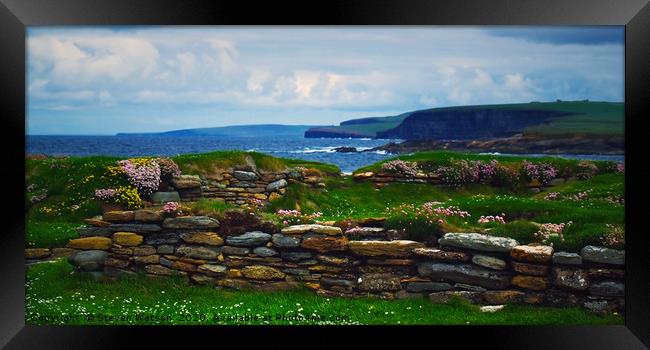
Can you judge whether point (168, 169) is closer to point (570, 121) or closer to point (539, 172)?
point (539, 172)

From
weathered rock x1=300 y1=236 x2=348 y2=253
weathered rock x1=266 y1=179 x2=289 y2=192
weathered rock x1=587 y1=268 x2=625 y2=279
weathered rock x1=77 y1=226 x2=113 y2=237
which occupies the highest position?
weathered rock x1=266 y1=179 x2=289 y2=192

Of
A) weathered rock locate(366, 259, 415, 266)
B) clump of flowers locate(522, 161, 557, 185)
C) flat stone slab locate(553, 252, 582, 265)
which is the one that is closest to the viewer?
flat stone slab locate(553, 252, 582, 265)

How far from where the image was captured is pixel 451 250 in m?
11.5

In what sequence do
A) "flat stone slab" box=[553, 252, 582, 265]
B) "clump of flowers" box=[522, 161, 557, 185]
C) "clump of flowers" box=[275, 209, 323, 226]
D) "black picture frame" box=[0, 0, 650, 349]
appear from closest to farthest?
"black picture frame" box=[0, 0, 650, 349], "flat stone slab" box=[553, 252, 582, 265], "clump of flowers" box=[275, 209, 323, 226], "clump of flowers" box=[522, 161, 557, 185]

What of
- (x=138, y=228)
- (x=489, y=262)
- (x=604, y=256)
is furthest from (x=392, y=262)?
(x=138, y=228)

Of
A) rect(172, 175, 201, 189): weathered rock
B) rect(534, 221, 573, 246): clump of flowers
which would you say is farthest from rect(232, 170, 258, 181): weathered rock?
rect(534, 221, 573, 246): clump of flowers

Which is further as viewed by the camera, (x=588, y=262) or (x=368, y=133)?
(x=368, y=133)

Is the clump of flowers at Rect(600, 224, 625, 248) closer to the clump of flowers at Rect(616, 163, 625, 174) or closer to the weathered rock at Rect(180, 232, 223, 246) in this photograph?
the clump of flowers at Rect(616, 163, 625, 174)

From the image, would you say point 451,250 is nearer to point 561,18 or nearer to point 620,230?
point 620,230

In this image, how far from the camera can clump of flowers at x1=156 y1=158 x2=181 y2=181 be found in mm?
12016

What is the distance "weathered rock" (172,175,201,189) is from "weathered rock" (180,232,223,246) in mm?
857

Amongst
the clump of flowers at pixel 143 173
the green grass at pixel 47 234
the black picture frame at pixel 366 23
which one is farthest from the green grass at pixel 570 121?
the green grass at pixel 47 234
